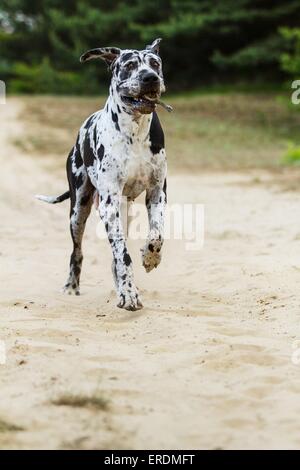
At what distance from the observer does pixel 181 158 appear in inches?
693

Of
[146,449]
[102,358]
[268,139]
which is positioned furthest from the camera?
[268,139]

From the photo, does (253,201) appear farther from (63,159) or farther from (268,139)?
(268,139)

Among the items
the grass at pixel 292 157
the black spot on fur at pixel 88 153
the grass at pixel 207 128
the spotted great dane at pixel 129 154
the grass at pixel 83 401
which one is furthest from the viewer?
the grass at pixel 207 128

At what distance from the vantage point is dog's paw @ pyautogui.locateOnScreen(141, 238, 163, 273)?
20.9 ft

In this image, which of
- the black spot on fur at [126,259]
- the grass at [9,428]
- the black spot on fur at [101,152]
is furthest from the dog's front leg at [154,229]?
the grass at [9,428]

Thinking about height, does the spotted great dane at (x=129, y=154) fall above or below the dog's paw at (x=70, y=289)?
above

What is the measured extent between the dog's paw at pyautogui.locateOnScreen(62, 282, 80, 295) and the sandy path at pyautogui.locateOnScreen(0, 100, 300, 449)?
11 cm

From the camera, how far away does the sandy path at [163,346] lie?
13.0 feet

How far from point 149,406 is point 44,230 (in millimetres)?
6800

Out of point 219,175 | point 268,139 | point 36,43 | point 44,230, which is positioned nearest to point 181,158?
point 219,175

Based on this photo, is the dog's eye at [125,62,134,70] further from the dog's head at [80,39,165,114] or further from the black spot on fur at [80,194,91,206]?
the black spot on fur at [80,194,91,206]

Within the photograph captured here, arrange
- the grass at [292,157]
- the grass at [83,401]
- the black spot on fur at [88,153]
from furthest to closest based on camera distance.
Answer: the grass at [292,157] < the black spot on fur at [88,153] < the grass at [83,401]

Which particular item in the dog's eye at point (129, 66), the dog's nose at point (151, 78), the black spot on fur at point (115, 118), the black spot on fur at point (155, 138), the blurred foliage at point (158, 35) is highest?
the blurred foliage at point (158, 35)

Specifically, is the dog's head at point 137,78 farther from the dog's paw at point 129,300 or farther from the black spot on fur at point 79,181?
the dog's paw at point 129,300
